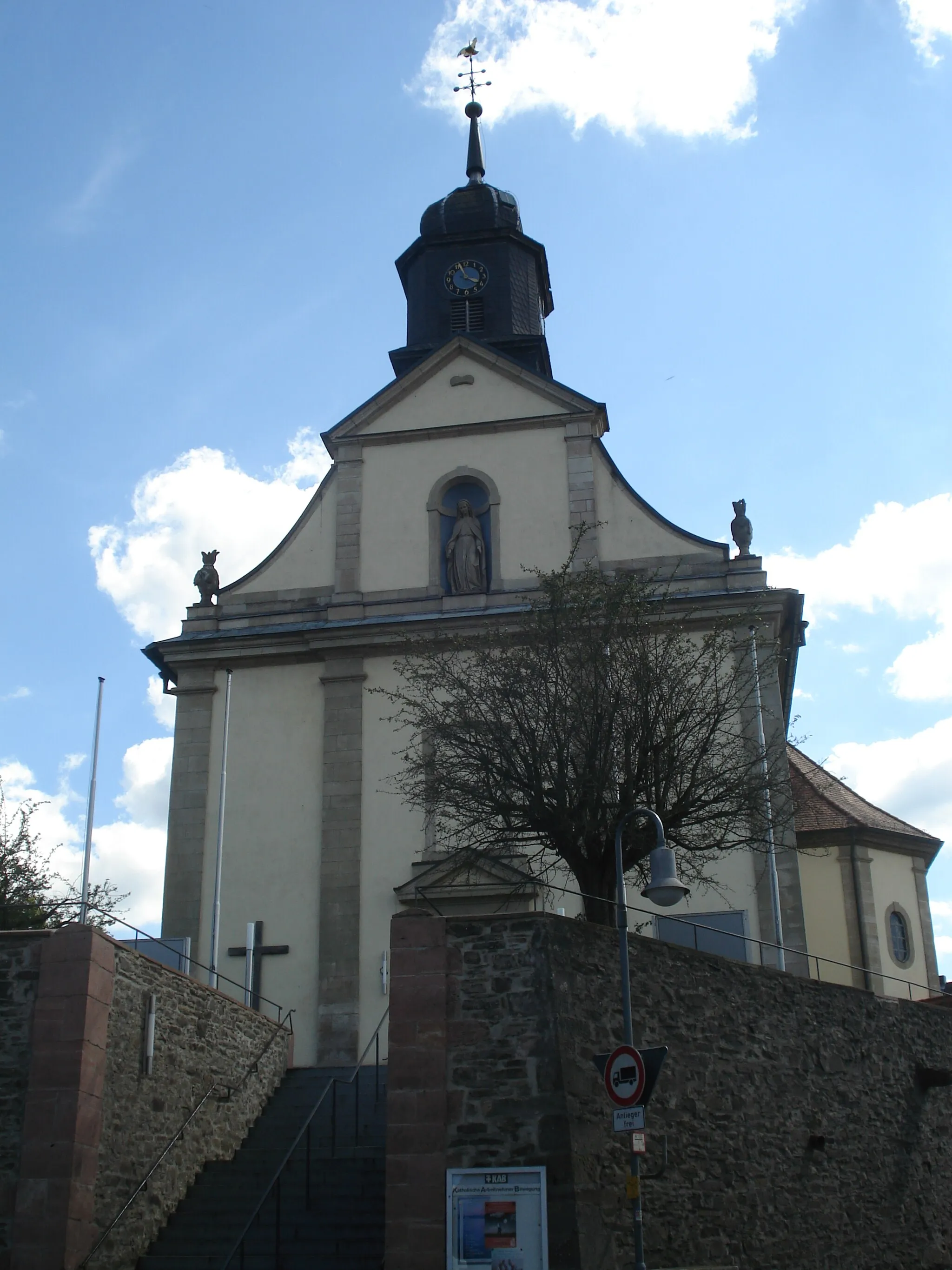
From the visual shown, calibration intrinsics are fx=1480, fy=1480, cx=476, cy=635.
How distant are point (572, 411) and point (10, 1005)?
16.5 m

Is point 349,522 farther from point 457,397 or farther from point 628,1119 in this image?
point 628,1119

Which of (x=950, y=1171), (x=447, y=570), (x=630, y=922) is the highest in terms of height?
(x=447, y=570)

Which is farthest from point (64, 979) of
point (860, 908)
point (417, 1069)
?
point (860, 908)

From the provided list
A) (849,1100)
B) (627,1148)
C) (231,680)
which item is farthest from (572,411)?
(627,1148)

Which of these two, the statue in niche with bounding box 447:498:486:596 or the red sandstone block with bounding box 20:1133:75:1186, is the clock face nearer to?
the statue in niche with bounding box 447:498:486:596

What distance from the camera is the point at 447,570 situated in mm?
27672

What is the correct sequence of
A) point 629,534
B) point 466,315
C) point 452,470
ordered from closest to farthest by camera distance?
1. point 629,534
2. point 452,470
3. point 466,315

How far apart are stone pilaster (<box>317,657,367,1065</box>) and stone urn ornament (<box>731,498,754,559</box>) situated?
7252 mm

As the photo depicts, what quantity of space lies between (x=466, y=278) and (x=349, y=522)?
301 inches

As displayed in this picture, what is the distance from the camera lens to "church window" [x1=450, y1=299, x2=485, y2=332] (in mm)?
32250

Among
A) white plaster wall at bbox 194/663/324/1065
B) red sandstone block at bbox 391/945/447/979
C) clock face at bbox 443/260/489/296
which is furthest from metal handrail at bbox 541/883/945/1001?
clock face at bbox 443/260/489/296

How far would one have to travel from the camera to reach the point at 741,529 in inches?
1076

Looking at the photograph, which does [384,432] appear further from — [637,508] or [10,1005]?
[10,1005]

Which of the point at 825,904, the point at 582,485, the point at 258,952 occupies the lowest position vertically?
the point at 258,952
